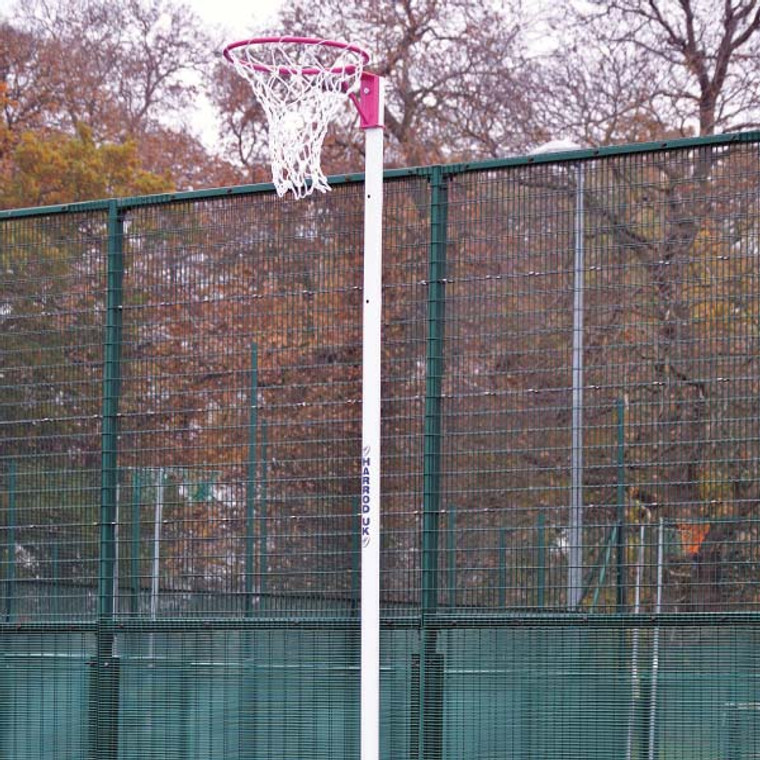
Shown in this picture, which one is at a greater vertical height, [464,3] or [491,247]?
[464,3]

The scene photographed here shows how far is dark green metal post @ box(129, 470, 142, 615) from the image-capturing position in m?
7.88

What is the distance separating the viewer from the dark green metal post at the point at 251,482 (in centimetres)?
772

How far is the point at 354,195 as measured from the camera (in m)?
7.71

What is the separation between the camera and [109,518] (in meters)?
8.00

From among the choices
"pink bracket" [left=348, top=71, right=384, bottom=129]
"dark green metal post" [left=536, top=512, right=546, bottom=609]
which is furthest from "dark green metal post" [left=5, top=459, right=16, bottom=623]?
"pink bracket" [left=348, top=71, right=384, bottom=129]

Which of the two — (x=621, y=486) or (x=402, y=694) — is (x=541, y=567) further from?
(x=402, y=694)

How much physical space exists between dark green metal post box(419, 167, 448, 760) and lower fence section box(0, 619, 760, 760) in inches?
0.6

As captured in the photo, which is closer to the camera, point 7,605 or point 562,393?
point 562,393

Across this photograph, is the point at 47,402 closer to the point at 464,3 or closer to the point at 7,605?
the point at 7,605

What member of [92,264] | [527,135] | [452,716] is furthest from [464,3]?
[452,716]

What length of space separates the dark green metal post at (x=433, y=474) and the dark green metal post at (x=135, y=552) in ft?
5.68

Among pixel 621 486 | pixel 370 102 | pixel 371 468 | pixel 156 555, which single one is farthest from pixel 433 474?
pixel 370 102

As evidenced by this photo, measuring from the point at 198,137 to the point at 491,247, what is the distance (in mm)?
25205

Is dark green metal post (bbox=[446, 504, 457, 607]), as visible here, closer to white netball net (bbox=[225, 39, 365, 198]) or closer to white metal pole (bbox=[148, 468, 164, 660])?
white metal pole (bbox=[148, 468, 164, 660])
